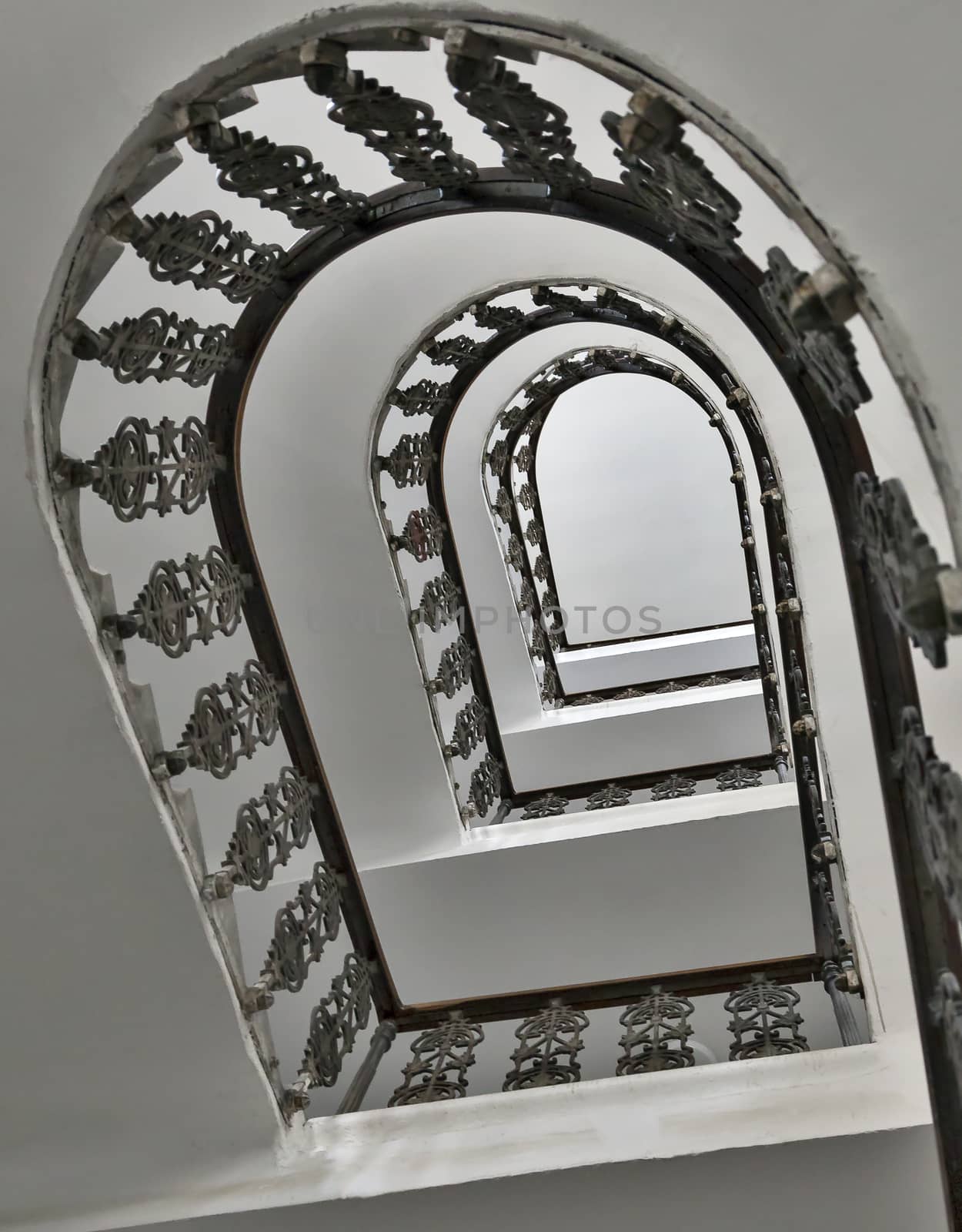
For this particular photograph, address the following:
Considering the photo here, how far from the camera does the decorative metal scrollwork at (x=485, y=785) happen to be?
5.41 metres

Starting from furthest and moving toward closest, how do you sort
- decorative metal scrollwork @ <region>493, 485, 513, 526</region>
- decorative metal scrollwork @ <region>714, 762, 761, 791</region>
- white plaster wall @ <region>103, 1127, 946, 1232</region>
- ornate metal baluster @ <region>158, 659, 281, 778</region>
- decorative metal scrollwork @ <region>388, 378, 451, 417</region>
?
decorative metal scrollwork @ <region>493, 485, 513, 526</region>
decorative metal scrollwork @ <region>714, 762, 761, 791</region>
decorative metal scrollwork @ <region>388, 378, 451, 417</region>
ornate metal baluster @ <region>158, 659, 281, 778</region>
white plaster wall @ <region>103, 1127, 946, 1232</region>

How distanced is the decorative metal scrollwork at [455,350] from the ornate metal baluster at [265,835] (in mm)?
1984

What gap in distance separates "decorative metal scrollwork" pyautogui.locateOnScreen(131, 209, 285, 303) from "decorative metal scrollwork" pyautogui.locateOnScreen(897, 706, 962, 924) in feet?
5.63

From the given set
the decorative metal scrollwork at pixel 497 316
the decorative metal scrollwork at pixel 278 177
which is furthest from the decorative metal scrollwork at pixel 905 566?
the decorative metal scrollwork at pixel 497 316

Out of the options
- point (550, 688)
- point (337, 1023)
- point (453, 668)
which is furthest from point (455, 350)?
point (550, 688)

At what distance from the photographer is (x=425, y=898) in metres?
4.70

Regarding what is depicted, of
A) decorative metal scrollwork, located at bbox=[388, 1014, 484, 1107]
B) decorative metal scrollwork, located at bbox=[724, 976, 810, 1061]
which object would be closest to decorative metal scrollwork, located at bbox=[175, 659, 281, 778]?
decorative metal scrollwork, located at bbox=[388, 1014, 484, 1107]

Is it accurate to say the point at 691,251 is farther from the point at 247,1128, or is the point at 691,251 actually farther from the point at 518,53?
the point at 247,1128

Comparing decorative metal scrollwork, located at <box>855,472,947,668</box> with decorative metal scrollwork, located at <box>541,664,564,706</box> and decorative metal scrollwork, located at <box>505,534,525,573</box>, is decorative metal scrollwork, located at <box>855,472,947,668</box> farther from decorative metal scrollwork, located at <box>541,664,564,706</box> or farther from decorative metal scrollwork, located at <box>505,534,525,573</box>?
decorative metal scrollwork, located at <box>541,664,564,706</box>

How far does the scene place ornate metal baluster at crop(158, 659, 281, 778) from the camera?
9.16ft

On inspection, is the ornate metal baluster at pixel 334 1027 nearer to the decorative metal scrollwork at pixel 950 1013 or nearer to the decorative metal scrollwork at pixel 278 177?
the decorative metal scrollwork at pixel 950 1013

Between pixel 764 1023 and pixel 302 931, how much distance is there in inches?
54.0

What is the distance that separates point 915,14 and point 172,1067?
9.32 feet

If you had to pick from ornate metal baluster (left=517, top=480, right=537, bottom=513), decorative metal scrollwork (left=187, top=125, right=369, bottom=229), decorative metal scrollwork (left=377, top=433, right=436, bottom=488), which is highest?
decorative metal scrollwork (left=187, top=125, right=369, bottom=229)
